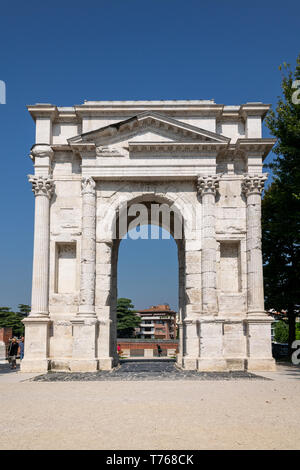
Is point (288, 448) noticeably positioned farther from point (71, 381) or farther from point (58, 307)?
point (58, 307)

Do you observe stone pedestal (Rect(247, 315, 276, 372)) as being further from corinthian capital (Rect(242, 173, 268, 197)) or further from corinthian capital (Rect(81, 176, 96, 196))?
corinthian capital (Rect(81, 176, 96, 196))

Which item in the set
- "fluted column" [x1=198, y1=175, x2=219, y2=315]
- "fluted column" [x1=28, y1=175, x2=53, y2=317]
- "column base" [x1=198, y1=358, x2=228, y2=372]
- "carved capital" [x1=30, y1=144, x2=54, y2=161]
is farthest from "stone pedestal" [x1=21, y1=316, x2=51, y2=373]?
"carved capital" [x1=30, y1=144, x2=54, y2=161]

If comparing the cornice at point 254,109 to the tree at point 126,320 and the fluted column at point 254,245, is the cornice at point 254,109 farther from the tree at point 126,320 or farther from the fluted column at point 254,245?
the tree at point 126,320

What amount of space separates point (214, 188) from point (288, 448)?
1430 centimetres

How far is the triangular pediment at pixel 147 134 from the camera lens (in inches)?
785

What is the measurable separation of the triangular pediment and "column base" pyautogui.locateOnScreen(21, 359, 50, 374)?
8.34 metres

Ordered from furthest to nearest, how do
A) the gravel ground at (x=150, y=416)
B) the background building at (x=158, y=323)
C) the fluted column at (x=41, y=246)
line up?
the background building at (x=158, y=323)
the fluted column at (x=41, y=246)
the gravel ground at (x=150, y=416)

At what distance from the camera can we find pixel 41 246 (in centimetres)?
1969

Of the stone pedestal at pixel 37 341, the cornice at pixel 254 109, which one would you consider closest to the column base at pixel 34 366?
the stone pedestal at pixel 37 341

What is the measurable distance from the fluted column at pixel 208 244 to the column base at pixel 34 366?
241 inches

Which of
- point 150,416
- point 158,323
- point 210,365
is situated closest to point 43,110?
point 210,365

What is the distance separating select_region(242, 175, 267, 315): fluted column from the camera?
63.7ft

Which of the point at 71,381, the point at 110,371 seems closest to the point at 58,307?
the point at 110,371

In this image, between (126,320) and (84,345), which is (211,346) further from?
(126,320)
